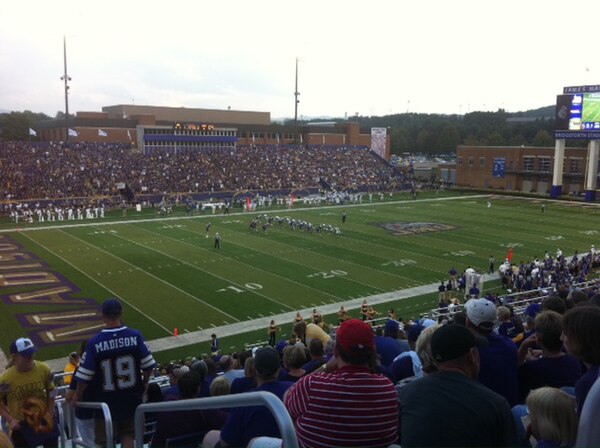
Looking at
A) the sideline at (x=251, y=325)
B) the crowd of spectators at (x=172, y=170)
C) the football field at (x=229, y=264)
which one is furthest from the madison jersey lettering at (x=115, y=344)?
the crowd of spectators at (x=172, y=170)

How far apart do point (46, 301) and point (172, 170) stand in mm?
34720

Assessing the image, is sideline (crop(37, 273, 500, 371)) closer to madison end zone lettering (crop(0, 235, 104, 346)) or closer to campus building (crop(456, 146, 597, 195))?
madison end zone lettering (crop(0, 235, 104, 346))

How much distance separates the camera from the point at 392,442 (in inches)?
120

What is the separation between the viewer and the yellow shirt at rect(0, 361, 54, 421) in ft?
16.5

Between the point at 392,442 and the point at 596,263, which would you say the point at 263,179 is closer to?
the point at 596,263

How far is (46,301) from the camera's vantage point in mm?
19891

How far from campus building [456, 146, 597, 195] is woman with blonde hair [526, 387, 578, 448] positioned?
61.4 meters

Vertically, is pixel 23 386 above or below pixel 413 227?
above

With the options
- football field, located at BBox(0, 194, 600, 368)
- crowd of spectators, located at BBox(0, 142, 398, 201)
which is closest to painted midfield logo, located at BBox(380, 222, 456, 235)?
football field, located at BBox(0, 194, 600, 368)

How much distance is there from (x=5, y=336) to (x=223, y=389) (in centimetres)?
1395

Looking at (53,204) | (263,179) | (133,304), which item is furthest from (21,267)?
(263,179)

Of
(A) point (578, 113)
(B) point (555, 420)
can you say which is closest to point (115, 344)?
(B) point (555, 420)

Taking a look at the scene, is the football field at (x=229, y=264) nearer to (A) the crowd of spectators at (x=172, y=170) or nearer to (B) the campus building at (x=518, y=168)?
(A) the crowd of spectators at (x=172, y=170)

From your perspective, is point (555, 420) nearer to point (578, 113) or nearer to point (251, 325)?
point (251, 325)
